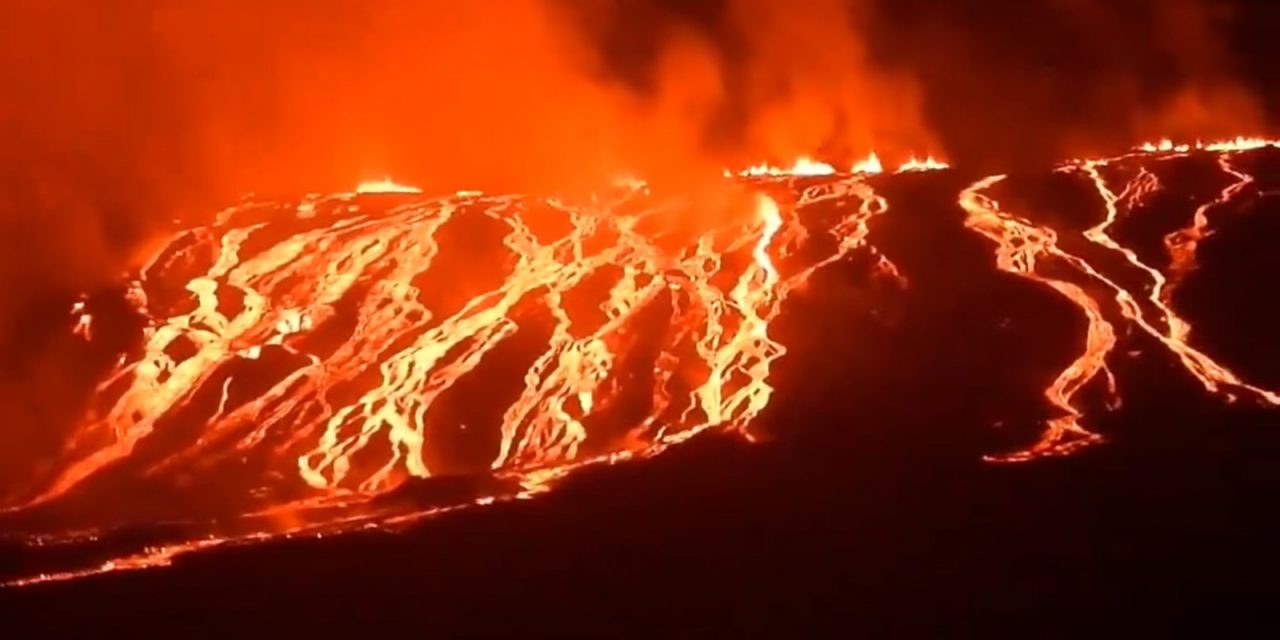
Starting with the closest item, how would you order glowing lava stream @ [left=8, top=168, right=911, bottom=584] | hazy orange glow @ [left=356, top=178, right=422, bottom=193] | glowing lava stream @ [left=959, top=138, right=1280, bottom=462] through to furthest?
glowing lava stream @ [left=8, top=168, right=911, bottom=584]
glowing lava stream @ [left=959, top=138, right=1280, bottom=462]
hazy orange glow @ [left=356, top=178, right=422, bottom=193]

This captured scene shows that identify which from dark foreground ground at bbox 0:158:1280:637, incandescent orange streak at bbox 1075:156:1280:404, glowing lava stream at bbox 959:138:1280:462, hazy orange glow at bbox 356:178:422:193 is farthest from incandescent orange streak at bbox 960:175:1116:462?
hazy orange glow at bbox 356:178:422:193

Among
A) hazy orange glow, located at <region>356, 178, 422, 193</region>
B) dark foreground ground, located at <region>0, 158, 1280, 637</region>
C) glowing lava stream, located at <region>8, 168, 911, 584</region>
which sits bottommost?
dark foreground ground, located at <region>0, 158, 1280, 637</region>

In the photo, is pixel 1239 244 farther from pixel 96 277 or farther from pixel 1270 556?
pixel 96 277

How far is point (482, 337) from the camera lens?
1966cm

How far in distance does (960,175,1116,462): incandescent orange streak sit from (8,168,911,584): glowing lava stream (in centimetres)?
129

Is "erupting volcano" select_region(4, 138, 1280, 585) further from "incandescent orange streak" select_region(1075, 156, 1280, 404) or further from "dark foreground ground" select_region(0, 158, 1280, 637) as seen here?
"dark foreground ground" select_region(0, 158, 1280, 637)

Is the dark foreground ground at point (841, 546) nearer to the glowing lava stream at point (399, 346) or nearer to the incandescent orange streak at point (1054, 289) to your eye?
the incandescent orange streak at point (1054, 289)

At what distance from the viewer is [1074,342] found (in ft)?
62.6

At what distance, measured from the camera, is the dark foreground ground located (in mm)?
14461

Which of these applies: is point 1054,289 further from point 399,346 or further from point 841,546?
point 399,346

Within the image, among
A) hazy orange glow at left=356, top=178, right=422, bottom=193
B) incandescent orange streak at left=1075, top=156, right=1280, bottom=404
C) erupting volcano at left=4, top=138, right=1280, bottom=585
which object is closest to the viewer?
erupting volcano at left=4, top=138, right=1280, bottom=585

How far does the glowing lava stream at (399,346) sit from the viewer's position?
1719 centimetres

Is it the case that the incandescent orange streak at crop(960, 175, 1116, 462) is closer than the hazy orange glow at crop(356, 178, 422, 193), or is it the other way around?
the incandescent orange streak at crop(960, 175, 1116, 462)

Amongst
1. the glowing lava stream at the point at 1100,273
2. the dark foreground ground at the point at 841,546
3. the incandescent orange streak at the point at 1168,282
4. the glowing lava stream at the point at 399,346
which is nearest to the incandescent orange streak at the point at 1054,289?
the glowing lava stream at the point at 1100,273
